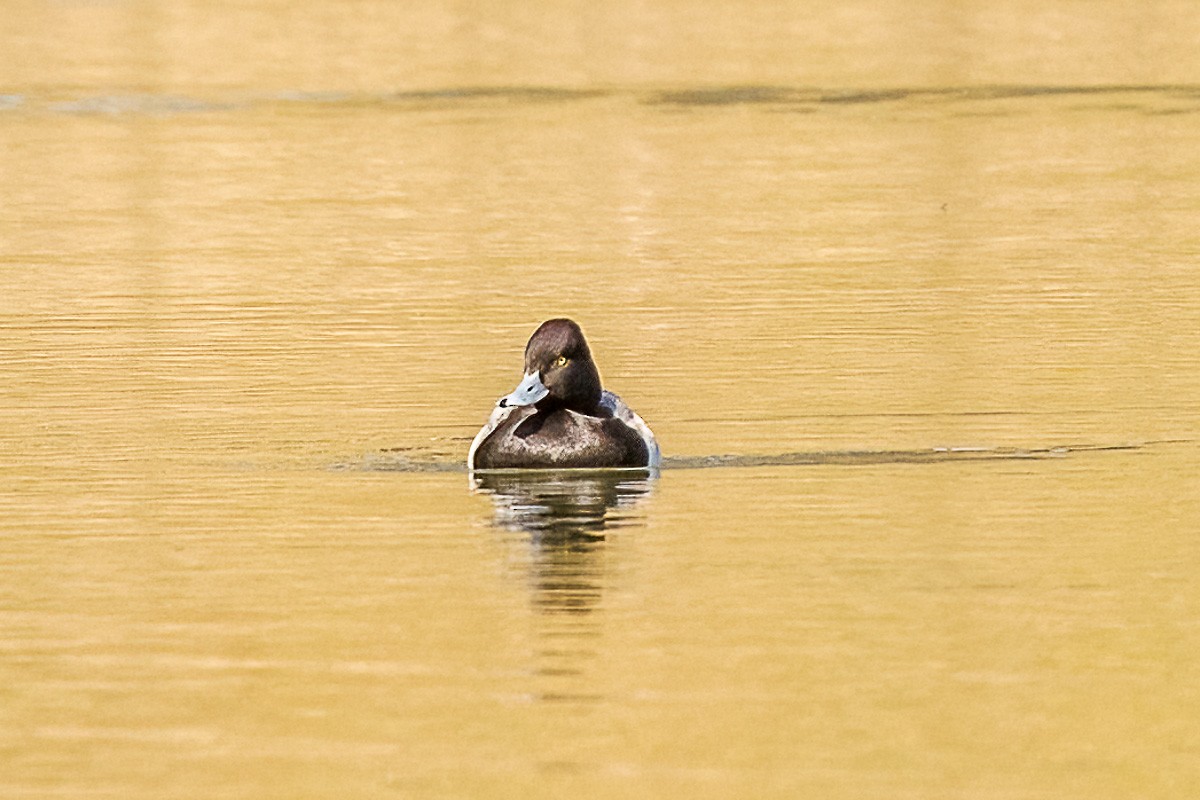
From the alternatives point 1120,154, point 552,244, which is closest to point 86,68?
point 1120,154

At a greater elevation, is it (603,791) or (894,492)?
(603,791)

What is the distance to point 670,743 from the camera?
32.4 feet

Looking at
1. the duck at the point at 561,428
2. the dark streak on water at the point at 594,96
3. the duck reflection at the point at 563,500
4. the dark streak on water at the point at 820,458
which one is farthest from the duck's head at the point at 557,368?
the dark streak on water at the point at 594,96

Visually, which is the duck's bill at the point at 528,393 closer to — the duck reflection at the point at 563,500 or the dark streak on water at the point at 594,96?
the duck reflection at the point at 563,500

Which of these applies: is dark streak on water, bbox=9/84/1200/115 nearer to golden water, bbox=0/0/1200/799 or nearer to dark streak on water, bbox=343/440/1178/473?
golden water, bbox=0/0/1200/799

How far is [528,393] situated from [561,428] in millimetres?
281

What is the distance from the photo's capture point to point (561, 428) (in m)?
15.6

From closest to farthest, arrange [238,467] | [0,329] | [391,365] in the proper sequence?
[238,467] → [391,365] → [0,329]

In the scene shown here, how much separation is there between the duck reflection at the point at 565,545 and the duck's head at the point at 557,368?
0.40 metres

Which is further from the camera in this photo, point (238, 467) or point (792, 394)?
point (792, 394)

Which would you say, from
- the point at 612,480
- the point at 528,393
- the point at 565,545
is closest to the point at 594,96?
the point at 528,393

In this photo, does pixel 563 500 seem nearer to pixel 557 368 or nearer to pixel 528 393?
pixel 528 393

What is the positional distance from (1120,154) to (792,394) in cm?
1722

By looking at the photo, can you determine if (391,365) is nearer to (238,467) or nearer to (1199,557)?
(238,467)
